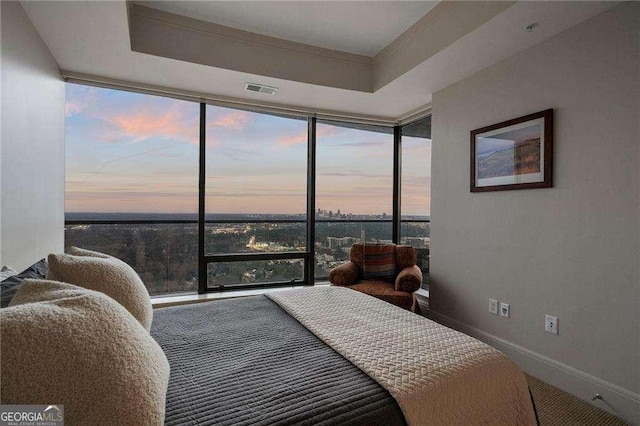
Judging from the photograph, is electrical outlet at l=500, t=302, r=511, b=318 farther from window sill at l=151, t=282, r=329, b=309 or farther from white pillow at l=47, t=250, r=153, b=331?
white pillow at l=47, t=250, r=153, b=331

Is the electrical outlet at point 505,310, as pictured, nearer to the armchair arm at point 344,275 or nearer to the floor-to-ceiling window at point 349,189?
the armchair arm at point 344,275

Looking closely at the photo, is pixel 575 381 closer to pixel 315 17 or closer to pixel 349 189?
pixel 349 189

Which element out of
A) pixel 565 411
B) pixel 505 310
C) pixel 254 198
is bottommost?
pixel 565 411

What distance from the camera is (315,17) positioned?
2.75 metres

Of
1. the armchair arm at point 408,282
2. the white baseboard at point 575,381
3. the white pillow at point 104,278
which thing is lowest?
the white baseboard at point 575,381

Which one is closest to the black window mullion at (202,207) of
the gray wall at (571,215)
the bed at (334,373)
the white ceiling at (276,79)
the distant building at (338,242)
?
the white ceiling at (276,79)

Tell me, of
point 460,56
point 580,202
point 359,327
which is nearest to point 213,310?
point 359,327

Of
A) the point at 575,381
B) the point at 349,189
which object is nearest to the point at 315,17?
the point at 349,189

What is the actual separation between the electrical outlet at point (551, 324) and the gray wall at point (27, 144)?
3400 mm

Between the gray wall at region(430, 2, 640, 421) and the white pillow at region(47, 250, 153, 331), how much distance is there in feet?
8.35

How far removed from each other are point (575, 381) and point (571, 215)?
1.09 meters

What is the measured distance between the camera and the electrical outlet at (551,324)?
7.83ft

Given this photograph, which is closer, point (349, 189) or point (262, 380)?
point (262, 380)

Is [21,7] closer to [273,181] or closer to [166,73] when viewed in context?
[166,73]
